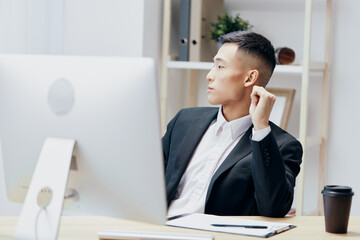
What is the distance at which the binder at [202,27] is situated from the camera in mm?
3229

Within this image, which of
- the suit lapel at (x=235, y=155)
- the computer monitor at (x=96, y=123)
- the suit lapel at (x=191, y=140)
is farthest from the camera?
the suit lapel at (x=191, y=140)

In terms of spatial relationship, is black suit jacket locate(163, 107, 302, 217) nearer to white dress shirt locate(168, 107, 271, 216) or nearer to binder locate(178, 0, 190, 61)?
white dress shirt locate(168, 107, 271, 216)

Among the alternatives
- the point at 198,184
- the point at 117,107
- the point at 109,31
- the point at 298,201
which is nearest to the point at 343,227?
the point at 198,184

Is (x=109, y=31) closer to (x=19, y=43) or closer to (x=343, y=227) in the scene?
(x=19, y=43)

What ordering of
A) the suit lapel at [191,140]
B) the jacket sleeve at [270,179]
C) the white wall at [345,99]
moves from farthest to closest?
the white wall at [345,99] < the suit lapel at [191,140] < the jacket sleeve at [270,179]

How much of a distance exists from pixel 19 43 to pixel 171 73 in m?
0.92

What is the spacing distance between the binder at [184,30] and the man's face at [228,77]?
3.62ft

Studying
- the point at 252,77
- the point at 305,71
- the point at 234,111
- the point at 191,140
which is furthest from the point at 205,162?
the point at 305,71

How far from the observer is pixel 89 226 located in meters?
1.65

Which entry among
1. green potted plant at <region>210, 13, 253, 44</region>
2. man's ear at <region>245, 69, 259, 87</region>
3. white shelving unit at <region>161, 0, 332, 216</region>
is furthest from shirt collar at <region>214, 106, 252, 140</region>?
green potted plant at <region>210, 13, 253, 44</region>

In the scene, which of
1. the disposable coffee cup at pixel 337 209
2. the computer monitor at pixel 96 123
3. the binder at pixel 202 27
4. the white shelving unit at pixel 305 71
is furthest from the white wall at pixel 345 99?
the computer monitor at pixel 96 123

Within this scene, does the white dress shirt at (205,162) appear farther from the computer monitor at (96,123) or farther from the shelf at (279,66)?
the shelf at (279,66)

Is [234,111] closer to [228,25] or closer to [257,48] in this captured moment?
[257,48]

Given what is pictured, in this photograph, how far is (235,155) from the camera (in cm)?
200
